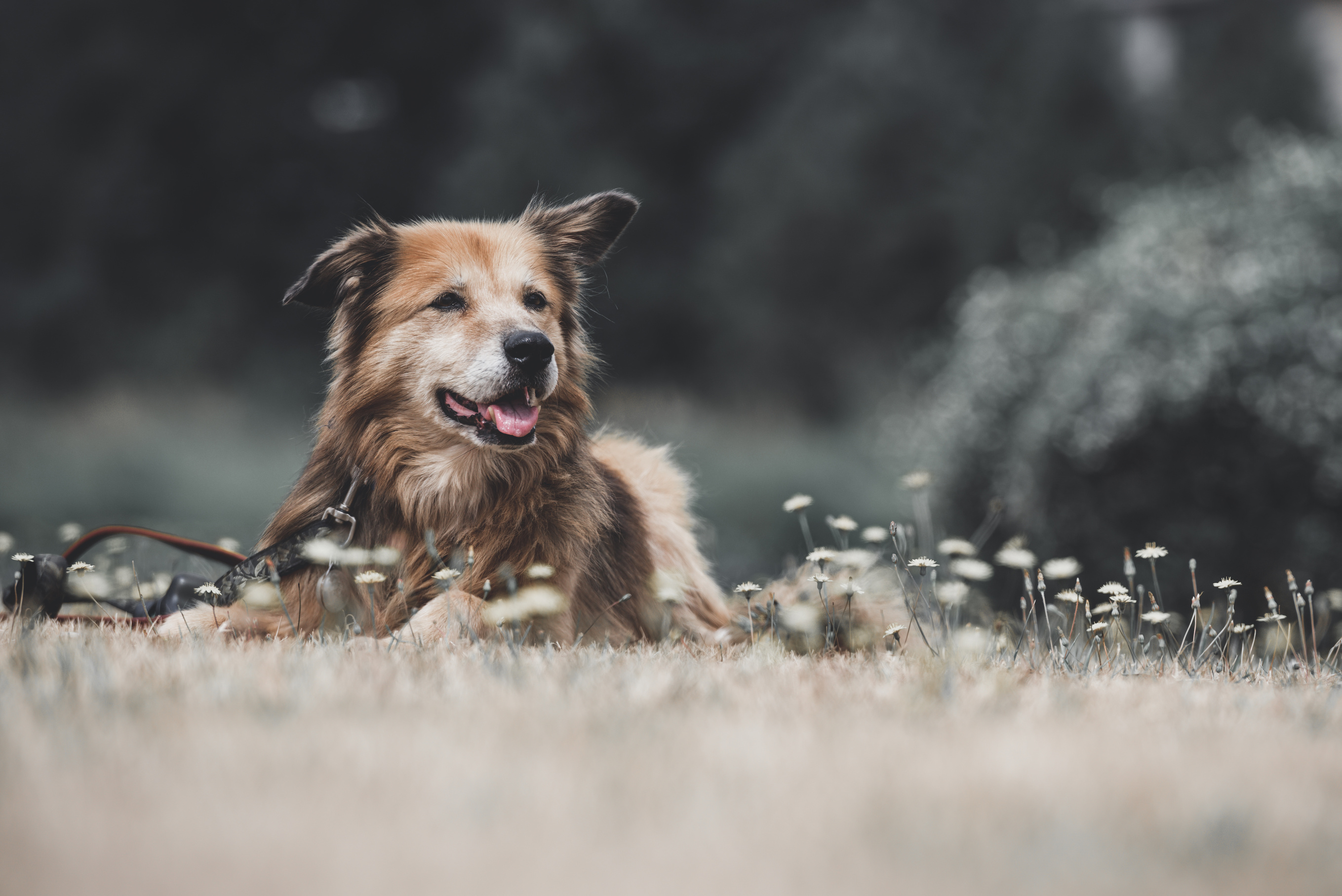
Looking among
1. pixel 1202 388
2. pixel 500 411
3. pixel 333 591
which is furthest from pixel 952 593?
pixel 1202 388

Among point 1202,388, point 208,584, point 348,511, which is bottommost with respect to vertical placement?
point 208,584

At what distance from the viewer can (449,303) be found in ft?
9.70


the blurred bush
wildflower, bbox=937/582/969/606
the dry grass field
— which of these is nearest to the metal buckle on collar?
the dry grass field

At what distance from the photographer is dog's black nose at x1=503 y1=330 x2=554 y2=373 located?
108 inches

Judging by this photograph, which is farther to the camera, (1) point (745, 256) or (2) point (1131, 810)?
(1) point (745, 256)

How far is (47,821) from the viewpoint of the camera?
108 centimetres

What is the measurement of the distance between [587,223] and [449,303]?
0.61 meters

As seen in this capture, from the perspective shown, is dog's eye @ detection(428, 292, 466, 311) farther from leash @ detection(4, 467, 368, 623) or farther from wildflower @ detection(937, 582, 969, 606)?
wildflower @ detection(937, 582, 969, 606)

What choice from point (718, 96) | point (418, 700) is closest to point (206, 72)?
point (718, 96)

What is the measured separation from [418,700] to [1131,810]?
1.11 m

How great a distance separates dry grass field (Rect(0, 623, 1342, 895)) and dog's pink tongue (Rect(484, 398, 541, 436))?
3.04ft

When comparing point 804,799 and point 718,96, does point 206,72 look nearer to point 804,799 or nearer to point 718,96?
point 718,96

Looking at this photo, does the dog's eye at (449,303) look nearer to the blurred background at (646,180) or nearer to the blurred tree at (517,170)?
the blurred background at (646,180)

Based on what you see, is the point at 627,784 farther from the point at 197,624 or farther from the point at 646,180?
the point at 646,180
